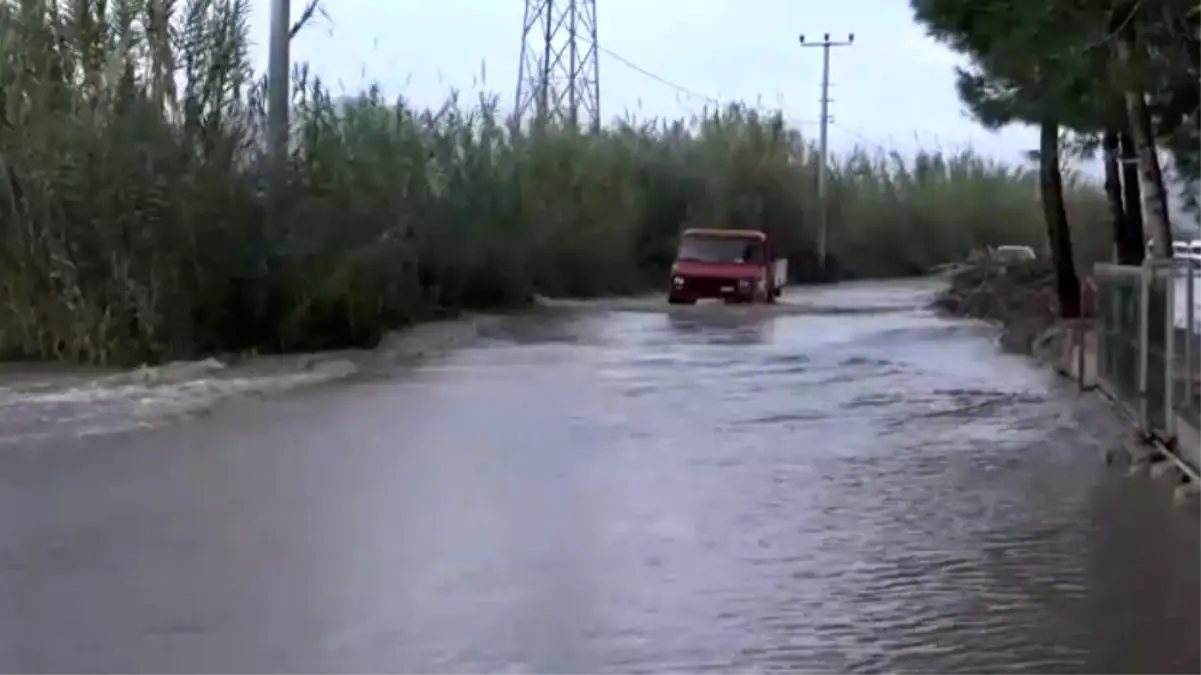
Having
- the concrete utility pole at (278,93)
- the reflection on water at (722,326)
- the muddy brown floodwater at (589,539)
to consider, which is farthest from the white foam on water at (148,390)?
the reflection on water at (722,326)

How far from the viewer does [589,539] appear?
10719 mm

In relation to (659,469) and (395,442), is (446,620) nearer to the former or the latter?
(659,469)

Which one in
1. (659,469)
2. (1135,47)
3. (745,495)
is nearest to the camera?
(745,495)

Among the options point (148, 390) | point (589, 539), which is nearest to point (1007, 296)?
Answer: point (148, 390)

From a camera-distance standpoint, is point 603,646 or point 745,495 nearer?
point 603,646

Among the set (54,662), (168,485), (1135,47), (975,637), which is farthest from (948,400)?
(54,662)

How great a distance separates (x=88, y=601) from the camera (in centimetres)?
899

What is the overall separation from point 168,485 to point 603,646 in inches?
206

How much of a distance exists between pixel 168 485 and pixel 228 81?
11629mm

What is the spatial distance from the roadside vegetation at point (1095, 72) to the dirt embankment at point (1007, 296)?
21.2 ft

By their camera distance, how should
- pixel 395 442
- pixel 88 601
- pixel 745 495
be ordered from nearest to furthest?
pixel 88 601 < pixel 745 495 < pixel 395 442

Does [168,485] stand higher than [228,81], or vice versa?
[228,81]

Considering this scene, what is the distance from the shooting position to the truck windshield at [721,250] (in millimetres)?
42438

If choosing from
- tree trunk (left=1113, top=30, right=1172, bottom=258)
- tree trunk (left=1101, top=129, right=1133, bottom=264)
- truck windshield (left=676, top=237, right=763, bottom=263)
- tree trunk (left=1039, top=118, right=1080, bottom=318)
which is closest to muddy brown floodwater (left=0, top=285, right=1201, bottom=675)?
tree trunk (left=1113, top=30, right=1172, bottom=258)
